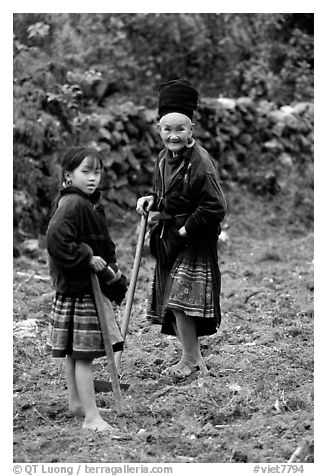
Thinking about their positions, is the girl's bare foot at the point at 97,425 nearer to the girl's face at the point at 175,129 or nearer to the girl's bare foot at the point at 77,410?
the girl's bare foot at the point at 77,410

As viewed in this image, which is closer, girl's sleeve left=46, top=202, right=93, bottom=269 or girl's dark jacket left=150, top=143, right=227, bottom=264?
girl's sleeve left=46, top=202, right=93, bottom=269

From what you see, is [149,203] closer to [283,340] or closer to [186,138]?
[186,138]

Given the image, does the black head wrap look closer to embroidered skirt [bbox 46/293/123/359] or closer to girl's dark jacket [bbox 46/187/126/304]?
girl's dark jacket [bbox 46/187/126/304]

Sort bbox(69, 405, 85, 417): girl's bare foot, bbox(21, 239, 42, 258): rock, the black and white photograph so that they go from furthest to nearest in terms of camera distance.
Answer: bbox(21, 239, 42, 258): rock → bbox(69, 405, 85, 417): girl's bare foot → the black and white photograph

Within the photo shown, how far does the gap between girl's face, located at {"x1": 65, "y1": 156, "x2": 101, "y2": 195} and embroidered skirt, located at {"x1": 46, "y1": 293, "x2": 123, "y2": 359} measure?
586mm

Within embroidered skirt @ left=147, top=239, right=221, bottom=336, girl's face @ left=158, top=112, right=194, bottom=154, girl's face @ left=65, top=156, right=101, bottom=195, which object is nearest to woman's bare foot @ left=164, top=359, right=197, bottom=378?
embroidered skirt @ left=147, top=239, right=221, bottom=336

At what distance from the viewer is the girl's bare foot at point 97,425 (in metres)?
4.37

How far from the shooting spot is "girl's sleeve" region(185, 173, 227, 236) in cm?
503

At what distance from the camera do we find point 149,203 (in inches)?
206

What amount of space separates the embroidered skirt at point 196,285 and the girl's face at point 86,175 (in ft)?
3.53

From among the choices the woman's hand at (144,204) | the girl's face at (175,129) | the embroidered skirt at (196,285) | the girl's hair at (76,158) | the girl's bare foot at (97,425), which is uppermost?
the girl's face at (175,129)

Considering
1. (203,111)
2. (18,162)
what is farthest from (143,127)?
(18,162)

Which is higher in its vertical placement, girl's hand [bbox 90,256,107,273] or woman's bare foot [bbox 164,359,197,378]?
girl's hand [bbox 90,256,107,273]

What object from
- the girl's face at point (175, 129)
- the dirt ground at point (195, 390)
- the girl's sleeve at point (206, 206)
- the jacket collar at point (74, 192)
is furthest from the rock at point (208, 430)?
the girl's face at point (175, 129)
